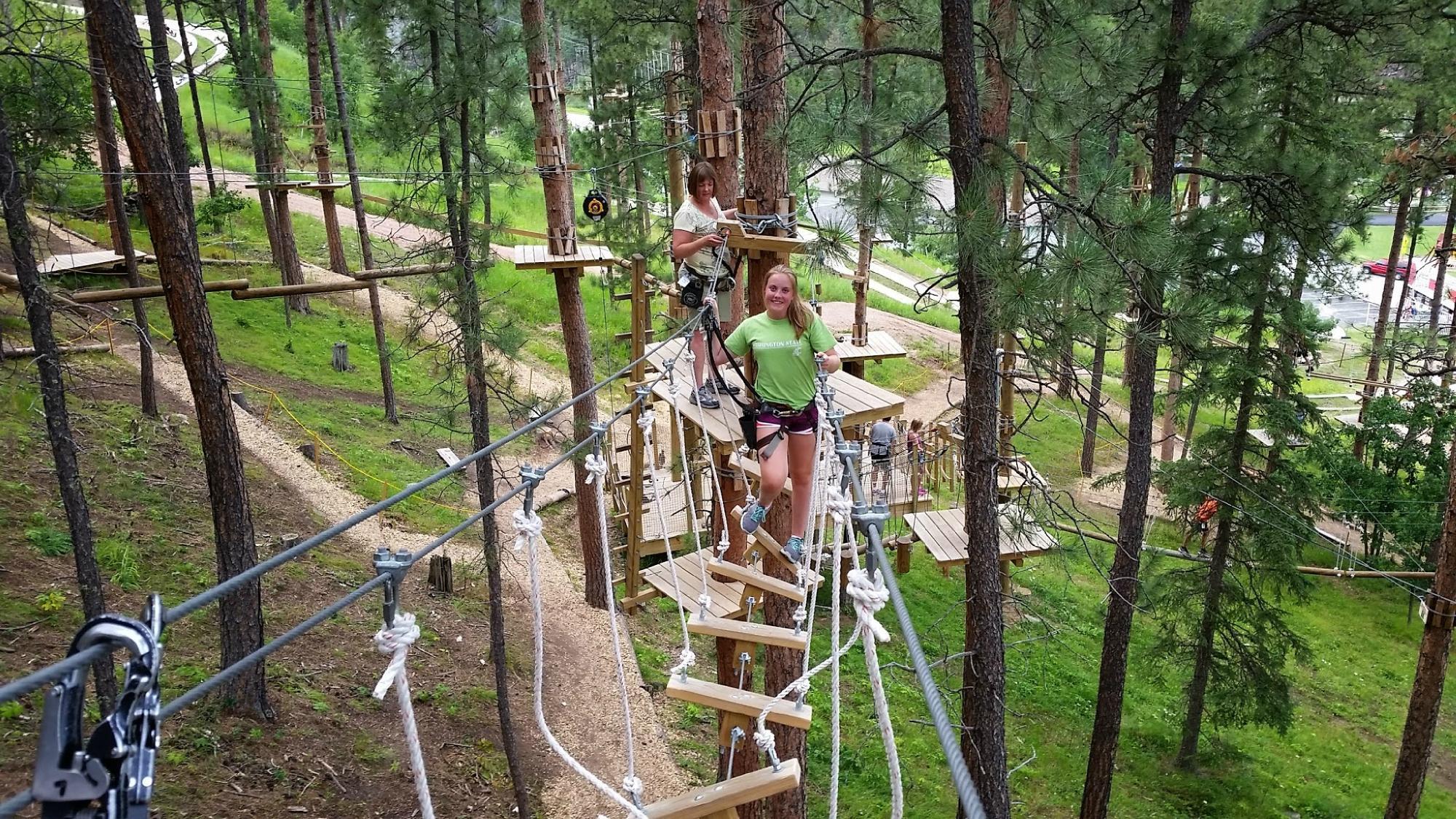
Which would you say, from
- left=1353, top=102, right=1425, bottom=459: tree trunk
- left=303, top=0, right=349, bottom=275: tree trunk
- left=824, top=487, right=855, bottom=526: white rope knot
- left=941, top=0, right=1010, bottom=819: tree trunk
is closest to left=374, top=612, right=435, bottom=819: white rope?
left=824, top=487, right=855, bottom=526: white rope knot

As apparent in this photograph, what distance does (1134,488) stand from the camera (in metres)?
7.26

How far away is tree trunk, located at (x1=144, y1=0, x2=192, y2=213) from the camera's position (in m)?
7.20

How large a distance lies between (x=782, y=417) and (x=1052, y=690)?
7740 mm

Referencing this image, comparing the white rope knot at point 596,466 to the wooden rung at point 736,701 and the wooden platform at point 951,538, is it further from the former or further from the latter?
the wooden platform at point 951,538

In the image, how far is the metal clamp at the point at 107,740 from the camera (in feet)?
3.84

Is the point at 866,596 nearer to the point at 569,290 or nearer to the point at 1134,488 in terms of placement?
the point at 1134,488

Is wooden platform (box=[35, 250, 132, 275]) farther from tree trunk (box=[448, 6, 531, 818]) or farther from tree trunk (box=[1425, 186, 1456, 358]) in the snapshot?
tree trunk (box=[1425, 186, 1456, 358])

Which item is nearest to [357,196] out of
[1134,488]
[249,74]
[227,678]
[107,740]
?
[249,74]

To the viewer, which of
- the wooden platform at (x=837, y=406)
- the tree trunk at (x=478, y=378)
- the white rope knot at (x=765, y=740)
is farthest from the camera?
the tree trunk at (x=478, y=378)

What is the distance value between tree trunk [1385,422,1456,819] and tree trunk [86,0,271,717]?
7.65 m

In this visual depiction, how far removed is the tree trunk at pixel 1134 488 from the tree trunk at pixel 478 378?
14.5 feet

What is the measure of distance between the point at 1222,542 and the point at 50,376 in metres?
9.55

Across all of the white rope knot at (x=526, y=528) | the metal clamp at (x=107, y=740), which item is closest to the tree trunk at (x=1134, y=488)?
the white rope knot at (x=526, y=528)

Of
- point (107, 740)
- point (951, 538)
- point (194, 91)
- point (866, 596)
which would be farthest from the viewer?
point (194, 91)
